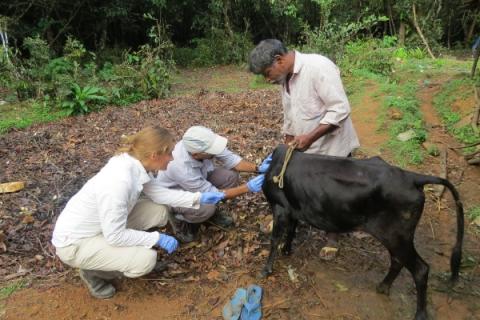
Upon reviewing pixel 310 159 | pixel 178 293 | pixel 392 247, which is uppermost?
pixel 310 159

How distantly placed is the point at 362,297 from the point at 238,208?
1770mm

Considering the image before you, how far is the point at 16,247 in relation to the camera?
410cm

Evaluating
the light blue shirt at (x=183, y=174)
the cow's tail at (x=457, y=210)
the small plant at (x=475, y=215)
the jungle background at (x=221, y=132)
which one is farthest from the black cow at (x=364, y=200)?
Answer: the small plant at (x=475, y=215)

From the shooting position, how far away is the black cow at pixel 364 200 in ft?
9.28

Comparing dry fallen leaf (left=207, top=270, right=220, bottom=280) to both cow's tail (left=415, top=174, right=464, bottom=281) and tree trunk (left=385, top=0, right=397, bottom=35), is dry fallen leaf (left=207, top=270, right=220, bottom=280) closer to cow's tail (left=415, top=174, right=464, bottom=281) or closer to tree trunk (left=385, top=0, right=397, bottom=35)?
cow's tail (left=415, top=174, right=464, bottom=281)

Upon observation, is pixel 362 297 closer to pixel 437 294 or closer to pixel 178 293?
pixel 437 294

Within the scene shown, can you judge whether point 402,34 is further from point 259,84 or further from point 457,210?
point 457,210

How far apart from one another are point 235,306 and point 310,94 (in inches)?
74.0

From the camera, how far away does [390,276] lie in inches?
131

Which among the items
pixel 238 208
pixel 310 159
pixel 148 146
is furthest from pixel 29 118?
pixel 310 159

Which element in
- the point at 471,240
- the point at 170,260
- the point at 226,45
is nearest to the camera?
the point at 170,260

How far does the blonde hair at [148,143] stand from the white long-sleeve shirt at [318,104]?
3.86 ft

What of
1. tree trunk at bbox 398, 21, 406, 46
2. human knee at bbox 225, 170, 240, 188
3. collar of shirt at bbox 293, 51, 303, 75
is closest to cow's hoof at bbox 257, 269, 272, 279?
human knee at bbox 225, 170, 240, 188

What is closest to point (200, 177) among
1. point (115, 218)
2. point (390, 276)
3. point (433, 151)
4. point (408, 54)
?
point (115, 218)
